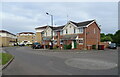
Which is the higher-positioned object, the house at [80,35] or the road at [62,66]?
the house at [80,35]

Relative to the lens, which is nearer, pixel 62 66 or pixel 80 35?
pixel 62 66

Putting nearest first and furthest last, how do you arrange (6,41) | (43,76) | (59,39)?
(43,76)
(59,39)
(6,41)

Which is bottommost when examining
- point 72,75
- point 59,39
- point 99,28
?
point 72,75

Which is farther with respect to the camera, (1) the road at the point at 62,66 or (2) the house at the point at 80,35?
(2) the house at the point at 80,35

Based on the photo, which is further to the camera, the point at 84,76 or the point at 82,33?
the point at 82,33

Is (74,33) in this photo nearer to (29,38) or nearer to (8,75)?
(8,75)

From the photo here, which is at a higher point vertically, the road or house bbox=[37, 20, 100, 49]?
house bbox=[37, 20, 100, 49]

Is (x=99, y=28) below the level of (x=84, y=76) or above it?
above

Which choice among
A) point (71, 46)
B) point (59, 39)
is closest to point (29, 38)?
point (59, 39)

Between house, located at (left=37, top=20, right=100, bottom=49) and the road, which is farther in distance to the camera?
house, located at (left=37, top=20, right=100, bottom=49)

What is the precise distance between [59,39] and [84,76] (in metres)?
30.4

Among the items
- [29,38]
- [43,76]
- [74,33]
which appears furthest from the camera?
[29,38]

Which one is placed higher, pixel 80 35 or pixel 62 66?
pixel 80 35

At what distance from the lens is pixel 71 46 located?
32.4 m
